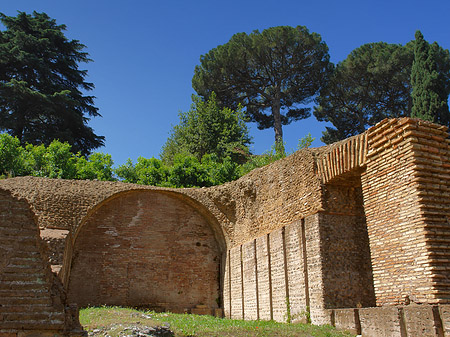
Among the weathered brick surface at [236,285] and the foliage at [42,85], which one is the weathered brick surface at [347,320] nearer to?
the weathered brick surface at [236,285]

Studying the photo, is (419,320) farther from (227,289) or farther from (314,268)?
(227,289)

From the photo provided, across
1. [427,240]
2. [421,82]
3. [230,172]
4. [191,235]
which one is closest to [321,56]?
[421,82]

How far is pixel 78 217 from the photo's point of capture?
39.2 ft

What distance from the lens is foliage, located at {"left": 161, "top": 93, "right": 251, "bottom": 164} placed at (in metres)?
24.3

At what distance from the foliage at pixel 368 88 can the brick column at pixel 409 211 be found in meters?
20.0

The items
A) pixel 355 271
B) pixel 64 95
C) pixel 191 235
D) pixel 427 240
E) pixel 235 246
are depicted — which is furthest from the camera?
pixel 64 95

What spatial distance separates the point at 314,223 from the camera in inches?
340

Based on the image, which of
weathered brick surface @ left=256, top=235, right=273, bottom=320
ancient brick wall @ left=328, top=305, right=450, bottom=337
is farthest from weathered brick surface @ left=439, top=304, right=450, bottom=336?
weathered brick surface @ left=256, top=235, right=273, bottom=320

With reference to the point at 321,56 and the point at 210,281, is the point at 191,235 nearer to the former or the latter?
the point at 210,281

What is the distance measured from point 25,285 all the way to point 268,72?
24.3 meters

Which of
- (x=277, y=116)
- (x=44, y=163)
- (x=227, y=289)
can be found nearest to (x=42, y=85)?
(x=44, y=163)

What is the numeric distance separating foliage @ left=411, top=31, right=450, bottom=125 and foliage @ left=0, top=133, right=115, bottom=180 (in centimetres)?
1512

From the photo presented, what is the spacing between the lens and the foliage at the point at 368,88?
25.4 meters

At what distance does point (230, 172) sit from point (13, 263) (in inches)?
631
